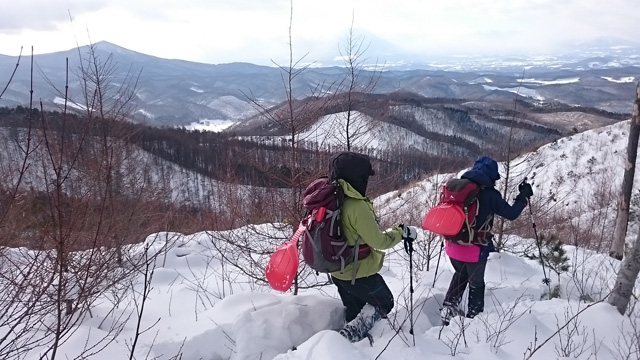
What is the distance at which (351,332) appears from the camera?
126 inches

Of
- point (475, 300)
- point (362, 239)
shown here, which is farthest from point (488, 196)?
point (362, 239)

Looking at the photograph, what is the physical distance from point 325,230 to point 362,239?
32 centimetres

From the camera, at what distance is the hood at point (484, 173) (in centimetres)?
348

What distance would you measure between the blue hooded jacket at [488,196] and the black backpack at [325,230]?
49.6 inches

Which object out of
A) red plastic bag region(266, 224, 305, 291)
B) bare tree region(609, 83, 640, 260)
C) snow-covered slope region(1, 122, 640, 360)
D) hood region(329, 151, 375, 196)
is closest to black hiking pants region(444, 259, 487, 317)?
snow-covered slope region(1, 122, 640, 360)

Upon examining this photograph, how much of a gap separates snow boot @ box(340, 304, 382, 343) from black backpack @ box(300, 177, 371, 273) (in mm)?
494

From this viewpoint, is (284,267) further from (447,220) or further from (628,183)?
(628,183)

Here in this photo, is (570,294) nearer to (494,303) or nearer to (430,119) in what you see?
(494,303)

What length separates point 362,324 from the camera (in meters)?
3.27

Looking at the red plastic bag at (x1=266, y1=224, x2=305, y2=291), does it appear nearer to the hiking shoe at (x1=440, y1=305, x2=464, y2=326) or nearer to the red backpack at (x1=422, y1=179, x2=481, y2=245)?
the red backpack at (x1=422, y1=179, x2=481, y2=245)

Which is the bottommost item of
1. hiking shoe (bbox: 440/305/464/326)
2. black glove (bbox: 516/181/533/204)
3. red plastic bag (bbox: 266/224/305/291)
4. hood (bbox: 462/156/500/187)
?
hiking shoe (bbox: 440/305/464/326)

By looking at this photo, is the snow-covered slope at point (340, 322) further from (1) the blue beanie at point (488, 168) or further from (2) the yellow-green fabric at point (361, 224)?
(1) the blue beanie at point (488, 168)

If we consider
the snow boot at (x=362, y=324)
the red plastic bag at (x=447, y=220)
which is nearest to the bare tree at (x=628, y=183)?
the red plastic bag at (x=447, y=220)

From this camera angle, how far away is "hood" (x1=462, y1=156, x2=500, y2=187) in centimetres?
348
